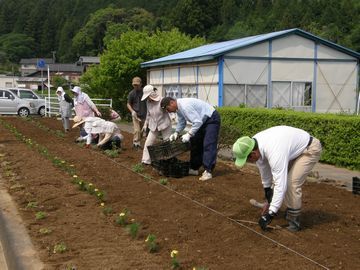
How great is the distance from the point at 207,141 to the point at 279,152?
349 cm

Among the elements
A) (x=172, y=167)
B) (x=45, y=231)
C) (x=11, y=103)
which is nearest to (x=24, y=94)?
(x=11, y=103)

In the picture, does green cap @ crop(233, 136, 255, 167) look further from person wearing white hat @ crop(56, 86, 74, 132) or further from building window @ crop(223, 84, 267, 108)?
building window @ crop(223, 84, 267, 108)

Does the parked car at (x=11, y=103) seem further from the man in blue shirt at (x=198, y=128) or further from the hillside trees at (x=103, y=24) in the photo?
the hillside trees at (x=103, y=24)

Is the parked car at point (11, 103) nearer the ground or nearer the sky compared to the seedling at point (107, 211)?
nearer the sky

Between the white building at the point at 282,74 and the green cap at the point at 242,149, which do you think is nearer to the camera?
the green cap at the point at 242,149

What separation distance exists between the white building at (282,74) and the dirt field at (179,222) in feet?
27.2

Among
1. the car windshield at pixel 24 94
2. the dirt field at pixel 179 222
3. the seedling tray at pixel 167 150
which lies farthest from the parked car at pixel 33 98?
the seedling tray at pixel 167 150

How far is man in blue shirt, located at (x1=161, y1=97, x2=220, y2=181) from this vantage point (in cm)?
845

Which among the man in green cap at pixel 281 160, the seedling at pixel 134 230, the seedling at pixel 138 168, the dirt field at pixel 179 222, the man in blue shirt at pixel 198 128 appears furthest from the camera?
the seedling at pixel 138 168

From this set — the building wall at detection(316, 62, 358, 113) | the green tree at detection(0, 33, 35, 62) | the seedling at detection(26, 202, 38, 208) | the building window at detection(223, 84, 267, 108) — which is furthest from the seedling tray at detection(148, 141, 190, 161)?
the green tree at detection(0, 33, 35, 62)

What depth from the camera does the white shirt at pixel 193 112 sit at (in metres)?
8.46

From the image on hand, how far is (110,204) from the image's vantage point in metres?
7.42

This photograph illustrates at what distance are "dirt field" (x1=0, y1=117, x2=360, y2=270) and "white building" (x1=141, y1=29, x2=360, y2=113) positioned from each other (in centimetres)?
829

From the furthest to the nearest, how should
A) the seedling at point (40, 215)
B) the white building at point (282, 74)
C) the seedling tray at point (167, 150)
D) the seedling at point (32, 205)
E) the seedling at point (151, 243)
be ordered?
the white building at point (282, 74) < the seedling tray at point (167, 150) < the seedling at point (32, 205) < the seedling at point (40, 215) < the seedling at point (151, 243)
